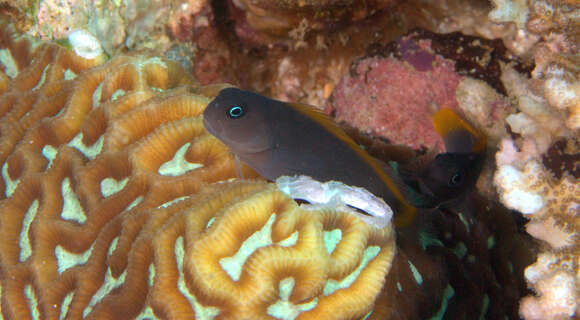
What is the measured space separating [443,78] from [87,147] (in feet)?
11.0

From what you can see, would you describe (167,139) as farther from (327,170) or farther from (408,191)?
(408,191)

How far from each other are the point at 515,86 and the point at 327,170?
2252 mm

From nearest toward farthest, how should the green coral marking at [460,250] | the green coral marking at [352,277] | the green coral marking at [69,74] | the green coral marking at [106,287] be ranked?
1. the green coral marking at [352,277]
2. the green coral marking at [106,287]
3. the green coral marking at [460,250]
4. the green coral marking at [69,74]

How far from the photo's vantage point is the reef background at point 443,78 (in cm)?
230

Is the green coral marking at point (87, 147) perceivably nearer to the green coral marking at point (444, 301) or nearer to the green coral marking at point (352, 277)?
the green coral marking at point (352, 277)

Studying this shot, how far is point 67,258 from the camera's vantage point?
2.42 m

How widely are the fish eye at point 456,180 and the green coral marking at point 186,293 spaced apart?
228cm

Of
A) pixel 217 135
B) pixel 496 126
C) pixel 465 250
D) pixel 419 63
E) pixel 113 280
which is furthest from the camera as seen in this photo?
pixel 419 63

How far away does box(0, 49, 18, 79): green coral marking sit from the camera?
341 centimetres

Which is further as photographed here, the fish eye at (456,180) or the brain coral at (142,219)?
the fish eye at (456,180)

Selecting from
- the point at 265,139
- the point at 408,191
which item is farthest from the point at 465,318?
the point at 265,139

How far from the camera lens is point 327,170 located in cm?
254

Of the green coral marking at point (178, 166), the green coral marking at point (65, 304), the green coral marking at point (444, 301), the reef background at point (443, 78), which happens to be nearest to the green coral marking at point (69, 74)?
the reef background at point (443, 78)

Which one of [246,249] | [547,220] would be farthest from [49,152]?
[547,220]
